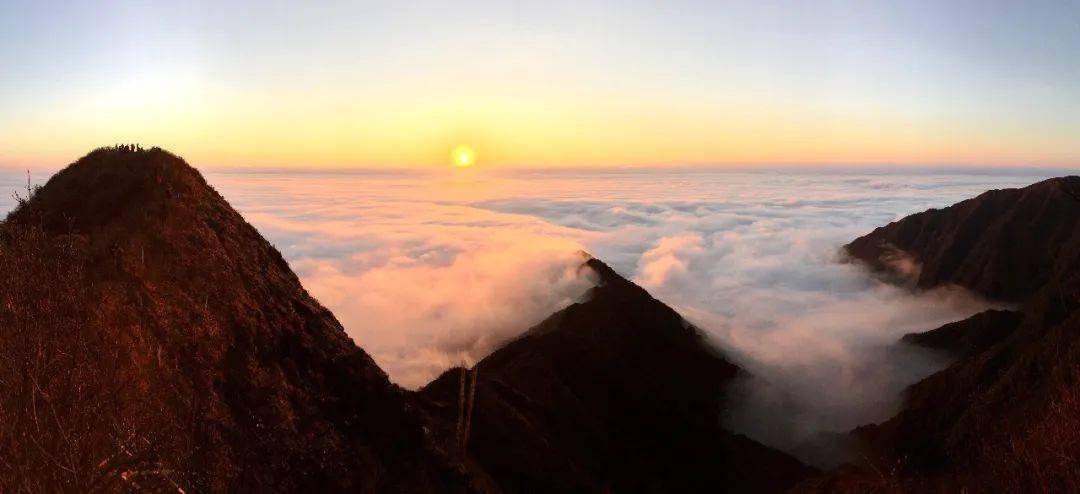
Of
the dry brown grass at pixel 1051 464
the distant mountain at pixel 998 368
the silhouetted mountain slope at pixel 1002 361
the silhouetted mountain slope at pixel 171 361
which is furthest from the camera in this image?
the distant mountain at pixel 998 368

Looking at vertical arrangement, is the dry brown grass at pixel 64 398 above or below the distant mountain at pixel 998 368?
above

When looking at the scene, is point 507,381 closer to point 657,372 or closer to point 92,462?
point 657,372

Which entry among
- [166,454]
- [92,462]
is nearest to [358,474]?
[166,454]

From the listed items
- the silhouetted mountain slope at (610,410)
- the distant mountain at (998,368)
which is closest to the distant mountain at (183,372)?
the silhouetted mountain slope at (610,410)

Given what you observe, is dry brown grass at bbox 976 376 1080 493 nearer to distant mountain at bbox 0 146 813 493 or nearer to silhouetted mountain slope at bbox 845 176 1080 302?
distant mountain at bbox 0 146 813 493

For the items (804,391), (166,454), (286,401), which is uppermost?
(166,454)

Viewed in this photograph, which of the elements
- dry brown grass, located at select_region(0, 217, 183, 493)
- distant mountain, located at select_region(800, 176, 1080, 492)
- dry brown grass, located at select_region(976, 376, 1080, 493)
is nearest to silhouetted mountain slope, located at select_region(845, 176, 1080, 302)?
distant mountain, located at select_region(800, 176, 1080, 492)

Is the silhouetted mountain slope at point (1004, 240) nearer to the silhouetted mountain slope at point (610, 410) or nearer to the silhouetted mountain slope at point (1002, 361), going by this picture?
the silhouetted mountain slope at point (1002, 361)
